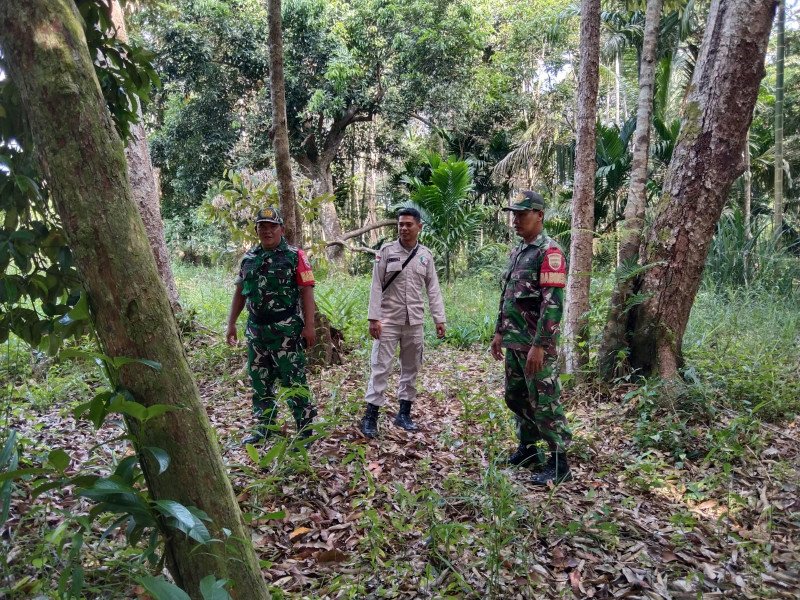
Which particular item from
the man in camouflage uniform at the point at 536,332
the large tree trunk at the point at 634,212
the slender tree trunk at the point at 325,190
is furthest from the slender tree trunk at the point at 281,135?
the slender tree trunk at the point at 325,190

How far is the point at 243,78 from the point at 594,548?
554 inches

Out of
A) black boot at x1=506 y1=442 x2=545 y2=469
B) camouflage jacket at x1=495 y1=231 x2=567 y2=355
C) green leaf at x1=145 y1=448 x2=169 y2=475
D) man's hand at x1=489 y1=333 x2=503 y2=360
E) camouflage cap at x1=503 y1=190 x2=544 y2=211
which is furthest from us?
man's hand at x1=489 y1=333 x2=503 y2=360

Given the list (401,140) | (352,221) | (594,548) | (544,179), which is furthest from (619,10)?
(594,548)

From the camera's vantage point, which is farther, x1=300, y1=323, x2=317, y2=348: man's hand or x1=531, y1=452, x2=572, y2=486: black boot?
x1=300, y1=323, x2=317, y2=348: man's hand

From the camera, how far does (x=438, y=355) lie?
6520 mm

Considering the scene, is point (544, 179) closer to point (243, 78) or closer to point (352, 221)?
point (352, 221)

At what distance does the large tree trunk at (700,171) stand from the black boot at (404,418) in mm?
1945

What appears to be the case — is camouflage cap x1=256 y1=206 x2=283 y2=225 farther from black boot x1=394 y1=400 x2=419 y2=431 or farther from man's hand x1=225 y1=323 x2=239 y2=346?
black boot x1=394 y1=400 x2=419 y2=431

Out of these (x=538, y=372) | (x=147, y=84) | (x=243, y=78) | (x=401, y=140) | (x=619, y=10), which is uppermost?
(x=619, y=10)

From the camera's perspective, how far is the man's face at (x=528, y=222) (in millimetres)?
3283

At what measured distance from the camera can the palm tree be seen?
997 centimetres

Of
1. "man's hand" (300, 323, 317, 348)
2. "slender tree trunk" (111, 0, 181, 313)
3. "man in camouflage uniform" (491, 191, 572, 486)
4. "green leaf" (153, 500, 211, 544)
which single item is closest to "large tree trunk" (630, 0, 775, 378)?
"man in camouflage uniform" (491, 191, 572, 486)

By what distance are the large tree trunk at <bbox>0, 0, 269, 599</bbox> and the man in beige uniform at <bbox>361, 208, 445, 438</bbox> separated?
2.57 meters

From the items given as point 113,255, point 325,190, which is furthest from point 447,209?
point 113,255
